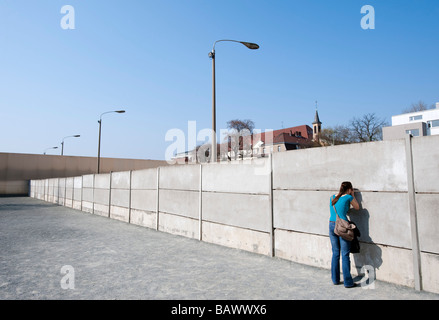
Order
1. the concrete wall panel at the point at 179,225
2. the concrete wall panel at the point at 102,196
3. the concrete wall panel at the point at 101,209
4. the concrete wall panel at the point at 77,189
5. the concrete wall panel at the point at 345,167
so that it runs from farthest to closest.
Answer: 1. the concrete wall panel at the point at 77,189
2. the concrete wall panel at the point at 101,209
3. the concrete wall panel at the point at 102,196
4. the concrete wall panel at the point at 179,225
5. the concrete wall panel at the point at 345,167

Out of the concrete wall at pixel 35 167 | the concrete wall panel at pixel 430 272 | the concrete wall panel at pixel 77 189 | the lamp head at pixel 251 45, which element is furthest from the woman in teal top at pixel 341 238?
the concrete wall at pixel 35 167

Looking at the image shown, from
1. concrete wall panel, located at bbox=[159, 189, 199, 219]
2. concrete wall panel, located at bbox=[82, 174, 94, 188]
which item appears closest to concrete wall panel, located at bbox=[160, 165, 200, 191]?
concrete wall panel, located at bbox=[159, 189, 199, 219]

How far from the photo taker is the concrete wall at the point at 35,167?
42375 mm

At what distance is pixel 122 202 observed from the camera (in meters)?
16.0

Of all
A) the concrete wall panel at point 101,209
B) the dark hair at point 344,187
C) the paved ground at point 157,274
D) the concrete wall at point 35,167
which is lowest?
the paved ground at point 157,274

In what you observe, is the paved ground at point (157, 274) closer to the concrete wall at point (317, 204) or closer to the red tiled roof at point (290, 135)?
the concrete wall at point (317, 204)

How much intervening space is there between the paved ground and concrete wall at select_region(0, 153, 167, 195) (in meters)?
38.6

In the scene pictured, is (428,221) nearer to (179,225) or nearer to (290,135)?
(179,225)

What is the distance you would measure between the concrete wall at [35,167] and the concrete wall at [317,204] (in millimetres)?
39895

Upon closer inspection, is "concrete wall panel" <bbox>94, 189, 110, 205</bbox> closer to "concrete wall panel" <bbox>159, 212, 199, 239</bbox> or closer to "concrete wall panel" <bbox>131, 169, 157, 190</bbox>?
"concrete wall panel" <bbox>131, 169, 157, 190</bbox>

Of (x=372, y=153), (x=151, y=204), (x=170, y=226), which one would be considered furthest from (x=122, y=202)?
(x=372, y=153)

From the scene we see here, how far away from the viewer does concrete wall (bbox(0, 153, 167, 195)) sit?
139 ft
